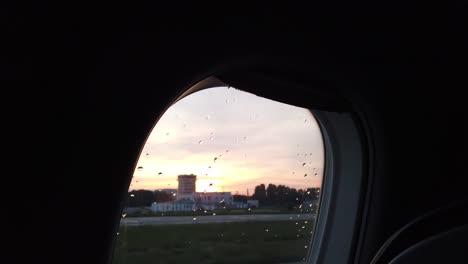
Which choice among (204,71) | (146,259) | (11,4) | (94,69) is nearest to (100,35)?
(94,69)

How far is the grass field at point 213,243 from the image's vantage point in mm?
2248

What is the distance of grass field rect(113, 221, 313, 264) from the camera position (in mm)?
2248

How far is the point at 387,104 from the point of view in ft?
8.59

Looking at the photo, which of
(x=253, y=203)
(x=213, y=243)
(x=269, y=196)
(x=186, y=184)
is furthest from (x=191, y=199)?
(x=269, y=196)

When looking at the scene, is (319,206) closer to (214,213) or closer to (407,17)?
(214,213)

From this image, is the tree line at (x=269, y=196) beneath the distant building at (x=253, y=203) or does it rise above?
above

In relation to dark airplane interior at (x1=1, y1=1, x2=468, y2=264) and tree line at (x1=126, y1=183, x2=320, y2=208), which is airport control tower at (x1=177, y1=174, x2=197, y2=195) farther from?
dark airplane interior at (x1=1, y1=1, x2=468, y2=264)

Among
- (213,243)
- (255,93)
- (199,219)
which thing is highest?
(255,93)

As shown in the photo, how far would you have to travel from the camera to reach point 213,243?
8.12 ft

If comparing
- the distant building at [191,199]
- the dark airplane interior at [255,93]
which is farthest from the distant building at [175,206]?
the dark airplane interior at [255,93]

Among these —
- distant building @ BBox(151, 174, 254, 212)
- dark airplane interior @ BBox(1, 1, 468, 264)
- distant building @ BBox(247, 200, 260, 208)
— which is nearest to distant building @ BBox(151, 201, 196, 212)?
distant building @ BBox(151, 174, 254, 212)

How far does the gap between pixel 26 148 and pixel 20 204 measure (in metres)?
0.17

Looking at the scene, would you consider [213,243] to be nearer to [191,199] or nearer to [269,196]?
[191,199]

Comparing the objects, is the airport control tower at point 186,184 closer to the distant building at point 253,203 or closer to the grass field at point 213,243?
the grass field at point 213,243
